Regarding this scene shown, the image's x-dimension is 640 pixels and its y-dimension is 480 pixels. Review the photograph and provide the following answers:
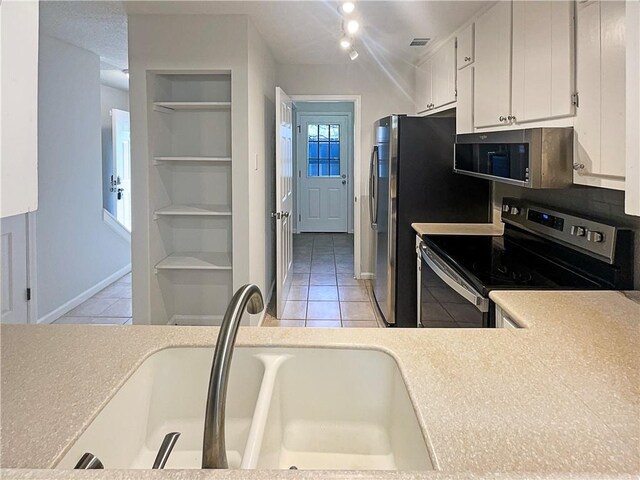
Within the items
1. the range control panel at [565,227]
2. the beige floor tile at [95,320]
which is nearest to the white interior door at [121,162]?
the beige floor tile at [95,320]

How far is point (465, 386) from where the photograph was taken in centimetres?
94

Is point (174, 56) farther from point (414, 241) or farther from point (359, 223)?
point (359, 223)

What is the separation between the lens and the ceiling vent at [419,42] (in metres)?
3.89

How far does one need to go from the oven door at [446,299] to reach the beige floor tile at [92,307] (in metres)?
2.90

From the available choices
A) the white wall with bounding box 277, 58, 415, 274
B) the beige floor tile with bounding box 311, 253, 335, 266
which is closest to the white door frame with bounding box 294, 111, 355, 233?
the beige floor tile with bounding box 311, 253, 335, 266

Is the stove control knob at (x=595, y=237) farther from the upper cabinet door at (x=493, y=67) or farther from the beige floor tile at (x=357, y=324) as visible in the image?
the beige floor tile at (x=357, y=324)

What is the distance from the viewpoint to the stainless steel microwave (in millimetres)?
1913

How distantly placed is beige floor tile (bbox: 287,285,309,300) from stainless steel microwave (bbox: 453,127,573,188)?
2.63m

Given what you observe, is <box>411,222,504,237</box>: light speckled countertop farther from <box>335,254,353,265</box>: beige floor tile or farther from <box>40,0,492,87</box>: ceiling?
<box>335,254,353,265</box>: beige floor tile

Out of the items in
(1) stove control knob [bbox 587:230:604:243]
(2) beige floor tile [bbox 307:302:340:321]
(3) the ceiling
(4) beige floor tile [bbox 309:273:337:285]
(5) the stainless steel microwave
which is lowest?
(2) beige floor tile [bbox 307:302:340:321]

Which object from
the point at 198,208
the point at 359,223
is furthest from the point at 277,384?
the point at 359,223

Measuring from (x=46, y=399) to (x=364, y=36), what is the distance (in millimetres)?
3721

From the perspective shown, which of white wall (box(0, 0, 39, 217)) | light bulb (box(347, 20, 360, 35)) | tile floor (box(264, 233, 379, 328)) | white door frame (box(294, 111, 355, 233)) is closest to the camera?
white wall (box(0, 0, 39, 217))

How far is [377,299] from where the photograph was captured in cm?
434
